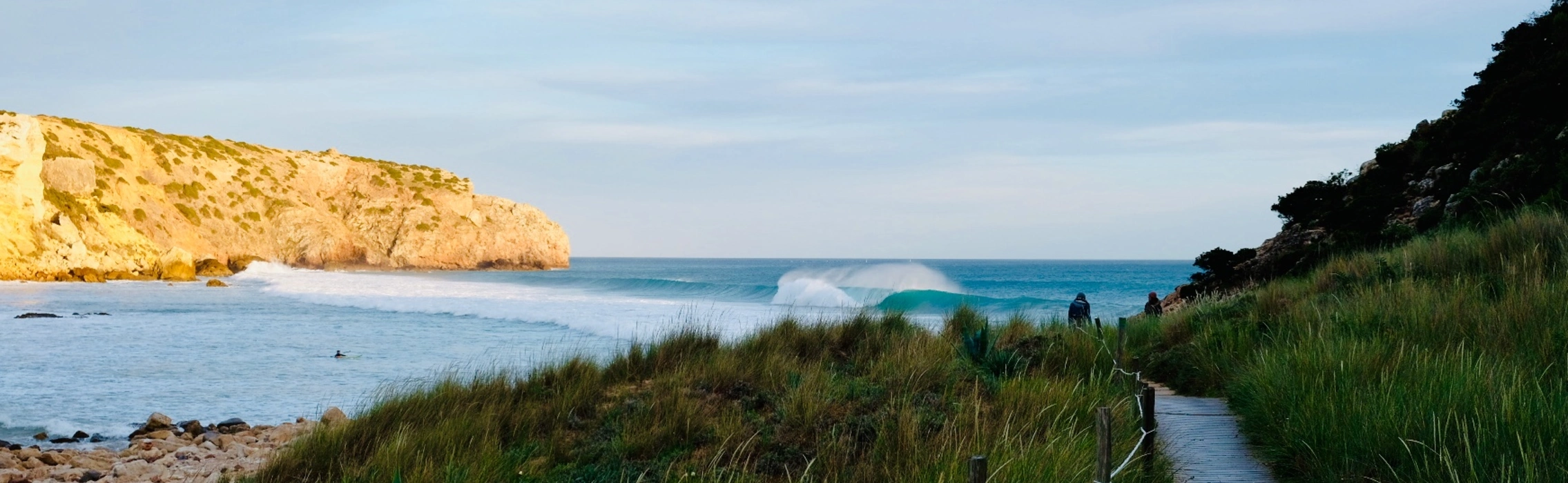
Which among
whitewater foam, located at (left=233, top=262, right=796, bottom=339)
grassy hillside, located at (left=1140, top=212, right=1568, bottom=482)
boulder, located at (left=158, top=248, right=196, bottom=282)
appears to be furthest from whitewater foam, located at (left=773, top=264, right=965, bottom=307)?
boulder, located at (left=158, top=248, right=196, bottom=282)

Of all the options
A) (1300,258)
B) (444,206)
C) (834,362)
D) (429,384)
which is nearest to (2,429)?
(429,384)

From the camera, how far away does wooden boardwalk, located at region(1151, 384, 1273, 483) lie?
16.8ft

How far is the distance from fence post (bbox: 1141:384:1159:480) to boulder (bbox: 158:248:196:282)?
55.0m

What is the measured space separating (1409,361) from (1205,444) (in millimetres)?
1412

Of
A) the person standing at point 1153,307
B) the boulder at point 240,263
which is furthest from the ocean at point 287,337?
the boulder at point 240,263

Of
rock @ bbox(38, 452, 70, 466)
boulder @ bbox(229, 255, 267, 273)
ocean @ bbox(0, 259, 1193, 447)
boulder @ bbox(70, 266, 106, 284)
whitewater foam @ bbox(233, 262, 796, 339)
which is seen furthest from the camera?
boulder @ bbox(229, 255, 267, 273)

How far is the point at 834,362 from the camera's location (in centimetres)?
888

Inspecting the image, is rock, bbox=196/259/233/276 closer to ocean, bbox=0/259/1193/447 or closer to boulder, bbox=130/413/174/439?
ocean, bbox=0/259/1193/447

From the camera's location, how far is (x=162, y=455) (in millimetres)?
8578

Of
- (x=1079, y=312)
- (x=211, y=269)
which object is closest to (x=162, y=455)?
(x=1079, y=312)

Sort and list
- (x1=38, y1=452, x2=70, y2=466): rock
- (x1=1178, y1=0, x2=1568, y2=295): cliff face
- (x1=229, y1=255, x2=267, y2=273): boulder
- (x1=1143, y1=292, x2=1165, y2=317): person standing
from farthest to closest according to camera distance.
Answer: (x1=229, y1=255, x2=267, y2=273): boulder
(x1=1143, y1=292, x2=1165, y2=317): person standing
(x1=1178, y1=0, x2=1568, y2=295): cliff face
(x1=38, y1=452, x2=70, y2=466): rock

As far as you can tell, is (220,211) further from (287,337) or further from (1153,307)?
(1153,307)

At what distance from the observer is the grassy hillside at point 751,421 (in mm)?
5168

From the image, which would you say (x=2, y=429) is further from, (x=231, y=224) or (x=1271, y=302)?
(x=231, y=224)
